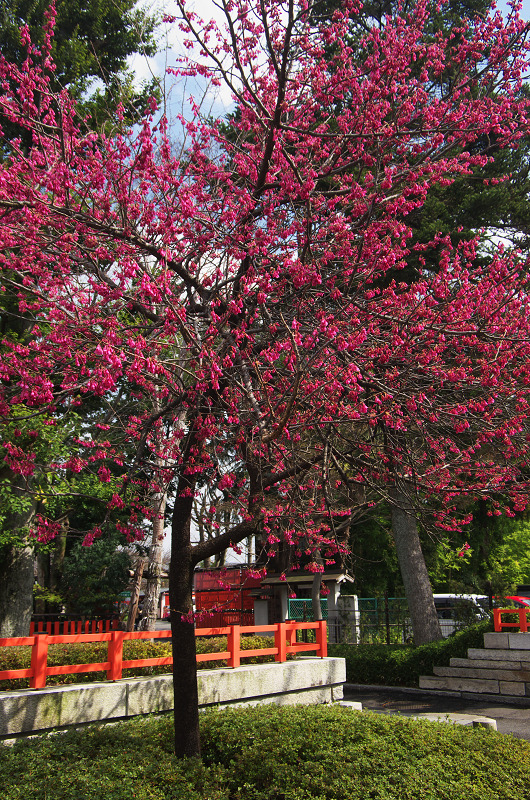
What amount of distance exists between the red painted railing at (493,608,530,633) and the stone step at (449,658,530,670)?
75cm

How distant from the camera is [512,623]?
14625mm

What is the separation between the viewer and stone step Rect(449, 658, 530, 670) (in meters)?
13.8

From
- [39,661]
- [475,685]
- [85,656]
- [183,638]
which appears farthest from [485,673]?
[39,661]

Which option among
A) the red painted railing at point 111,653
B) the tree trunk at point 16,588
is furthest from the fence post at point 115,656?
the tree trunk at point 16,588

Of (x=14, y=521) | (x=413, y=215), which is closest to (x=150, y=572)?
(x=14, y=521)

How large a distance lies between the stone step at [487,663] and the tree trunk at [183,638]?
393 inches

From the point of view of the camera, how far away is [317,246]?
289 inches

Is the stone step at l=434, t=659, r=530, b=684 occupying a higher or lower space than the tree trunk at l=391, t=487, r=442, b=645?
lower

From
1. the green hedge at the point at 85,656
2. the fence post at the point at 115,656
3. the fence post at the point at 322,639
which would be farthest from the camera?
the fence post at the point at 322,639

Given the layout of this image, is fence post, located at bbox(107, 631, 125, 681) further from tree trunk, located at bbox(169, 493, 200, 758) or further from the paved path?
the paved path

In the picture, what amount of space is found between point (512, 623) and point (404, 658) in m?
3.07

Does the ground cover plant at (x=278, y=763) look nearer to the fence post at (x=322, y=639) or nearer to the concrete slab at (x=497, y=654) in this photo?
the fence post at (x=322, y=639)

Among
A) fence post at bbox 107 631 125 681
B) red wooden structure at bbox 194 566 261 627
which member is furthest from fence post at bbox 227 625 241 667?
red wooden structure at bbox 194 566 261 627

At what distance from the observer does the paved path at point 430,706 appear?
36.8ft
